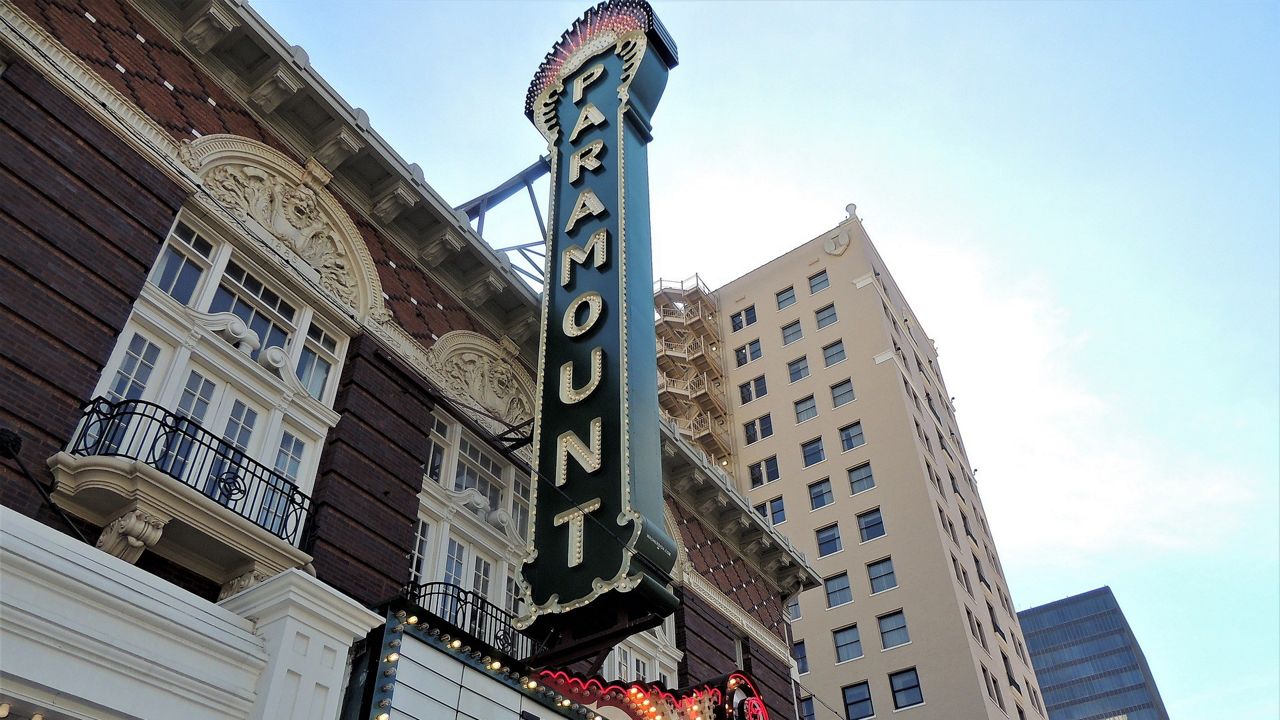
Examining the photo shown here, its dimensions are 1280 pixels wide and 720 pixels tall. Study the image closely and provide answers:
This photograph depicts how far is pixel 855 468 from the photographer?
154 feet

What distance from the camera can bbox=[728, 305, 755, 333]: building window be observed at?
57.6m

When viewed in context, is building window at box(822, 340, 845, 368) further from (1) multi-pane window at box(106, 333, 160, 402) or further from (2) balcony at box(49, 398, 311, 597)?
(1) multi-pane window at box(106, 333, 160, 402)

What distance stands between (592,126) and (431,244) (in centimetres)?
421

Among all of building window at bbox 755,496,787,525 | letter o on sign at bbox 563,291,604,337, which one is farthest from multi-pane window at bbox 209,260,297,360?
building window at bbox 755,496,787,525

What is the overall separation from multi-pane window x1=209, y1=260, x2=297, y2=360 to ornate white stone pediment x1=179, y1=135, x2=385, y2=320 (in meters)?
0.70

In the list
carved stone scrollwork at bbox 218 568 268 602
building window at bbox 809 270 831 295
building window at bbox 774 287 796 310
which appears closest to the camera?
carved stone scrollwork at bbox 218 568 268 602

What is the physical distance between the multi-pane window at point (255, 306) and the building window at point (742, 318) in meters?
44.1

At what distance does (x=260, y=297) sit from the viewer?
47.0ft

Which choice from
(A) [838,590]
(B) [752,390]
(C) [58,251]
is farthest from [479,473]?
(B) [752,390]

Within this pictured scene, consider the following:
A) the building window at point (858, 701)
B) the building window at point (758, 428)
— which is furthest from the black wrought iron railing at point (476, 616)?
the building window at point (758, 428)

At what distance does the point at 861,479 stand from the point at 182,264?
3775 cm

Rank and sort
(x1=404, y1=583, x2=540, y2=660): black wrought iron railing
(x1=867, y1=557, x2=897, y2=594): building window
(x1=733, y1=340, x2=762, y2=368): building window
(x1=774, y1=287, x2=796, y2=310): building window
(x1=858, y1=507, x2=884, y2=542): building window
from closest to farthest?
(x1=404, y1=583, x2=540, y2=660): black wrought iron railing → (x1=867, y1=557, x2=897, y2=594): building window → (x1=858, y1=507, x2=884, y2=542): building window → (x1=733, y1=340, x2=762, y2=368): building window → (x1=774, y1=287, x2=796, y2=310): building window

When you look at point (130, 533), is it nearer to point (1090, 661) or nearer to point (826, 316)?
point (826, 316)

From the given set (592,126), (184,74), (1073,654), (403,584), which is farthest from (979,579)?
(1073,654)
